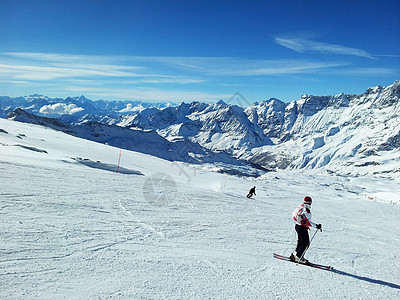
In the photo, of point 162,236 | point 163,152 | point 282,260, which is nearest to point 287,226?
point 282,260

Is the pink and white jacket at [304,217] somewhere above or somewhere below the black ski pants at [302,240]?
above

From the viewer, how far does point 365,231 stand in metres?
14.1

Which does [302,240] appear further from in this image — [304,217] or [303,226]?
[304,217]

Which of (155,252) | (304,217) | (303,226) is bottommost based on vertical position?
(155,252)

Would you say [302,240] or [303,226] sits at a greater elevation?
[303,226]

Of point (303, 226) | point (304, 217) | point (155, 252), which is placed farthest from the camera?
point (303, 226)

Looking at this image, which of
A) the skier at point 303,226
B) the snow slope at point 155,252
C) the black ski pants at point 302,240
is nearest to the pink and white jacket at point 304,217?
the skier at point 303,226

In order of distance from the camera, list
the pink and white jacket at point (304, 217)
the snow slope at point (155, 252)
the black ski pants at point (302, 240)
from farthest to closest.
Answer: the black ski pants at point (302, 240), the pink and white jacket at point (304, 217), the snow slope at point (155, 252)

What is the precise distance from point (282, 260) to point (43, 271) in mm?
6331

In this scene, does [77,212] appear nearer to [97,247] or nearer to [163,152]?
[97,247]

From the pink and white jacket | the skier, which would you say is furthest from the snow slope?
the pink and white jacket

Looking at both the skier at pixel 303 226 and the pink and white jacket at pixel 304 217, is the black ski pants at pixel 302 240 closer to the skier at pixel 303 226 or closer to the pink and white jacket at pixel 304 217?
the skier at pixel 303 226

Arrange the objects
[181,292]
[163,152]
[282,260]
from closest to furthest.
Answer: [181,292], [282,260], [163,152]

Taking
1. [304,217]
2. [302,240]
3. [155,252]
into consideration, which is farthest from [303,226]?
[155,252]
